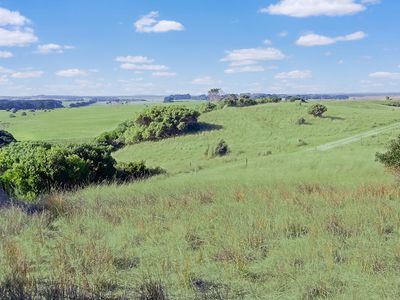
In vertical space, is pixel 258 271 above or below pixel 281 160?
above

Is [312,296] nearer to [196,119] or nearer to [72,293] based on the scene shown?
[72,293]

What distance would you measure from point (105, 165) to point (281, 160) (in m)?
15.2

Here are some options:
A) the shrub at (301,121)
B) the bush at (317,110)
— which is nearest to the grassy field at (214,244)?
the shrub at (301,121)

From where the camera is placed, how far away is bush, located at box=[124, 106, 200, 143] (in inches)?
2822

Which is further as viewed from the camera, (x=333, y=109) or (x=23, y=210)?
(x=333, y=109)

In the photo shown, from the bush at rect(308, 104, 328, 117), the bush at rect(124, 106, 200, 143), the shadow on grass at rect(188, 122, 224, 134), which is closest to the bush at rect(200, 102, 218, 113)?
the bush at rect(124, 106, 200, 143)

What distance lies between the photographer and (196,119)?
76.1 meters

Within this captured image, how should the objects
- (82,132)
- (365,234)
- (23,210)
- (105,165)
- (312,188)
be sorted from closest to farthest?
1. (365,234)
2. (23,210)
3. (312,188)
4. (105,165)
5. (82,132)

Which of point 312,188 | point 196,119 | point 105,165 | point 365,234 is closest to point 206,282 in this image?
point 365,234

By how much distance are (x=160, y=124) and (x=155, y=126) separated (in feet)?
2.79

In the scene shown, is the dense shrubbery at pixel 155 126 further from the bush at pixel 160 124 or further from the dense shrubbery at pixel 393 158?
the dense shrubbery at pixel 393 158

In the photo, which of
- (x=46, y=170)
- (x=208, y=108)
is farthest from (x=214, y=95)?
(x=46, y=170)

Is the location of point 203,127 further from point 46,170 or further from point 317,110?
point 46,170

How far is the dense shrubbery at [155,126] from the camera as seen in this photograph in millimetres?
71750
